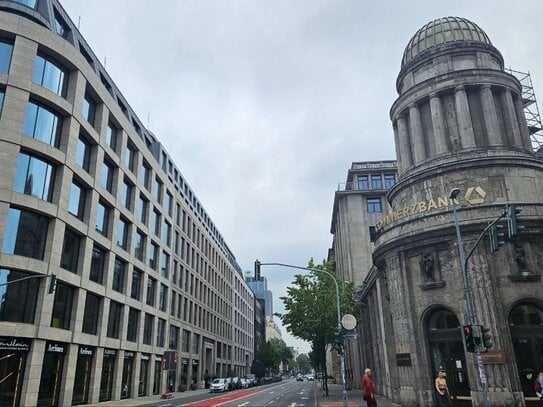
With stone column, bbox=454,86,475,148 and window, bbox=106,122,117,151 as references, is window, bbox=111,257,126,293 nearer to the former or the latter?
window, bbox=106,122,117,151

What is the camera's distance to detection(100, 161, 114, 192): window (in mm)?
35750

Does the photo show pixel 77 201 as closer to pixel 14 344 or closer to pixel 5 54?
pixel 5 54

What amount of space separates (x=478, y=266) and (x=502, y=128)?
11611 millimetres

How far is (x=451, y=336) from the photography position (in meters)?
24.7

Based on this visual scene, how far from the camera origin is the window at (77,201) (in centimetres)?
3027

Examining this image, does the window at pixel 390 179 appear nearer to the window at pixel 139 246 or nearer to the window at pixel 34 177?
the window at pixel 139 246

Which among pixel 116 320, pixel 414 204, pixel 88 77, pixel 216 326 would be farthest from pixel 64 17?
pixel 216 326

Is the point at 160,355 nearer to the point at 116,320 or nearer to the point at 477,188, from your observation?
the point at 116,320

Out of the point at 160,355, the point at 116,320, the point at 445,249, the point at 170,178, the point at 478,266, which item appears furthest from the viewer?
the point at 170,178

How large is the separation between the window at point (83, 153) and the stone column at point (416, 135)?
78.2 feet

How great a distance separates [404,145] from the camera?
111ft

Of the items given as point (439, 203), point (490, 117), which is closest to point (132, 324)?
point (439, 203)

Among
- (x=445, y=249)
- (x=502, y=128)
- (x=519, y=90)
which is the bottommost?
(x=445, y=249)

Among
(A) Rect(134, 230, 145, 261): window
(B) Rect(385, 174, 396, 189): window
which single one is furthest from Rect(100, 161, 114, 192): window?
(B) Rect(385, 174, 396, 189): window
